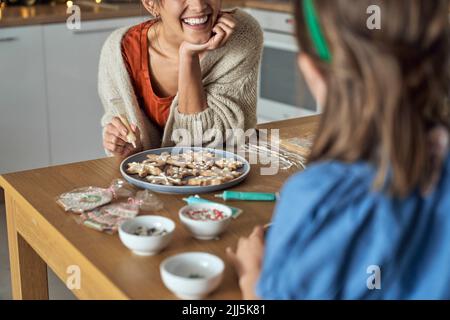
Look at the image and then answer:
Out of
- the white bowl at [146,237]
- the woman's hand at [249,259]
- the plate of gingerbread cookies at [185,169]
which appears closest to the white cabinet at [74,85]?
the plate of gingerbread cookies at [185,169]

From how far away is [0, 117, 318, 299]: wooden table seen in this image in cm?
120

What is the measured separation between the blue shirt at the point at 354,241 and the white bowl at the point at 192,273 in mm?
82

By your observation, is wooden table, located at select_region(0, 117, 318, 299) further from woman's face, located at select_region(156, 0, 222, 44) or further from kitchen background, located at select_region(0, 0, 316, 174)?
kitchen background, located at select_region(0, 0, 316, 174)

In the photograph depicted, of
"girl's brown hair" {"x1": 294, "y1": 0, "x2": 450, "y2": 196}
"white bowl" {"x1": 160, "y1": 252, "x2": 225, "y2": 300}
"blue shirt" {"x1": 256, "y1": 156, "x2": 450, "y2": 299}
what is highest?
"girl's brown hair" {"x1": 294, "y1": 0, "x2": 450, "y2": 196}

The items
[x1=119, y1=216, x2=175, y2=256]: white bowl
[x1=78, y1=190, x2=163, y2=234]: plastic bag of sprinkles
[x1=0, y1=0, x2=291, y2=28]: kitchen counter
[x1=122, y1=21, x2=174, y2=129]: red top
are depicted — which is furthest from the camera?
[x1=0, y1=0, x2=291, y2=28]: kitchen counter

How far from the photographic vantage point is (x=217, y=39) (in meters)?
1.93

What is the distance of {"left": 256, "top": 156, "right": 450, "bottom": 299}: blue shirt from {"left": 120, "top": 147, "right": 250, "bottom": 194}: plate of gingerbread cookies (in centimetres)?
49

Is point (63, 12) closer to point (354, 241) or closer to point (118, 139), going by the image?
point (118, 139)

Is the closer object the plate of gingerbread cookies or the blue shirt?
the blue shirt

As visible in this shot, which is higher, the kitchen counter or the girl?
the girl

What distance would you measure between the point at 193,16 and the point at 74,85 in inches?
64.6

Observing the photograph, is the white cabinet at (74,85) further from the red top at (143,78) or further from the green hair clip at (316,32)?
the green hair clip at (316,32)

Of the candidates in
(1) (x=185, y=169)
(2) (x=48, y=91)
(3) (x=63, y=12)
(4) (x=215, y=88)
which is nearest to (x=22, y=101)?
(2) (x=48, y=91)

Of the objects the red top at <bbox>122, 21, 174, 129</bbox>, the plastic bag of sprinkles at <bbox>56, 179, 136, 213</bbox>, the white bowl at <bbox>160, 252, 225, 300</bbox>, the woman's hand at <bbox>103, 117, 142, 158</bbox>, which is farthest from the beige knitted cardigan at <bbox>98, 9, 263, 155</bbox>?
the white bowl at <bbox>160, 252, 225, 300</bbox>
